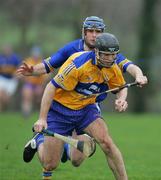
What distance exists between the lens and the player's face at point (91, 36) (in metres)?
9.84

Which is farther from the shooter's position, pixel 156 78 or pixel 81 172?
pixel 156 78

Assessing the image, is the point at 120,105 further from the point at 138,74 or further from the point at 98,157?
the point at 98,157

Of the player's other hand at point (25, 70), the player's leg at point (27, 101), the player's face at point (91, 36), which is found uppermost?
the player's leg at point (27, 101)

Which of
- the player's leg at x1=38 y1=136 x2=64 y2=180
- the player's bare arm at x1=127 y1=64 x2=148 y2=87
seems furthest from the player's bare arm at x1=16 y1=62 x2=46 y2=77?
the player's bare arm at x1=127 y1=64 x2=148 y2=87

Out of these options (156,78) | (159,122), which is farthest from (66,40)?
(159,122)

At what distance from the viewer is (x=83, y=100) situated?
9.32 m

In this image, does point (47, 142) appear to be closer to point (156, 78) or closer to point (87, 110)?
point (87, 110)

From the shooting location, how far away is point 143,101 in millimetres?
33938

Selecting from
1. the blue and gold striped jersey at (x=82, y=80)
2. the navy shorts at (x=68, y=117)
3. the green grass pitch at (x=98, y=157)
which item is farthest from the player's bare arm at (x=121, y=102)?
the green grass pitch at (x=98, y=157)

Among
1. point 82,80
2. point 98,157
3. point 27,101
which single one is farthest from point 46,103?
point 27,101

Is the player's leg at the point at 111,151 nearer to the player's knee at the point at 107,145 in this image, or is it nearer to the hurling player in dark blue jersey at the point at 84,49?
the player's knee at the point at 107,145

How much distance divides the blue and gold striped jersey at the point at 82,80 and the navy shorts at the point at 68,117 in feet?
0.22

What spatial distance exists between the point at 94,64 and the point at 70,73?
0.31m

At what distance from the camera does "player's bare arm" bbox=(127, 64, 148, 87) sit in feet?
29.0
